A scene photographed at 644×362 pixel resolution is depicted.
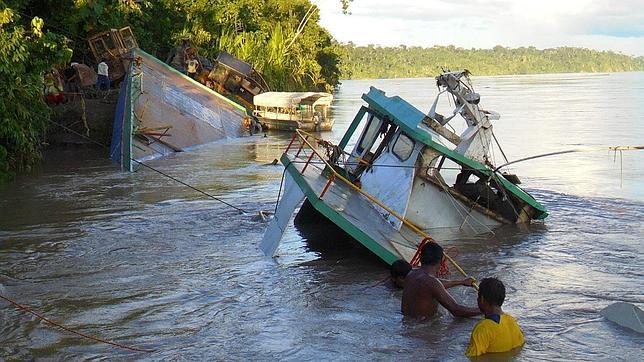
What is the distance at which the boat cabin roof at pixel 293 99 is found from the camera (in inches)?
1270

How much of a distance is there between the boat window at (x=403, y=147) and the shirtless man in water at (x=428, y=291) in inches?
136

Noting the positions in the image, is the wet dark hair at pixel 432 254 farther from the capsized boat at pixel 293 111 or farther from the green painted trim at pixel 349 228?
the capsized boat at pixel 293 111

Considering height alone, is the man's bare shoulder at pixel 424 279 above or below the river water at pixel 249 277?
above

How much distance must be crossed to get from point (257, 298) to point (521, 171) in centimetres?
1433

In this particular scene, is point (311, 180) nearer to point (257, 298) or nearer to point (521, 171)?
point (257, 298)

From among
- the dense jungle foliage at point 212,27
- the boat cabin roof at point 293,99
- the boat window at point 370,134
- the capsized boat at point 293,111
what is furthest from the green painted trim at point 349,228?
the capsized boat at point 293,111

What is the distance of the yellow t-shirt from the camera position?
7.28 meters

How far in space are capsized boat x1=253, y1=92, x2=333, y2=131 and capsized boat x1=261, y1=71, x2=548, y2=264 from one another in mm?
18955

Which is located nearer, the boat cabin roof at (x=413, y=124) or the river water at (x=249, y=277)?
the river water at (x=249, y=277)

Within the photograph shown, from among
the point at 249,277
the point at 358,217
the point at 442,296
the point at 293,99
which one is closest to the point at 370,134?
the point at 358,217

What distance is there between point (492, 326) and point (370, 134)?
5.95 metres

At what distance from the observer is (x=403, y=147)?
11875mm

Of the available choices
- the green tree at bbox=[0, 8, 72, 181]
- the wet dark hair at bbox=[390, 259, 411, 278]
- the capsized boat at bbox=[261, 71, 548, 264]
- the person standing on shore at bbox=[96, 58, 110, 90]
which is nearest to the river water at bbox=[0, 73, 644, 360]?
the wet dark hair at bbox=[390, 259, 411, 278]

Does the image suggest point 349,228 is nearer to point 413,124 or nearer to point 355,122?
point 413,124
